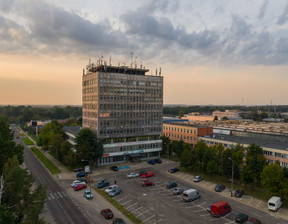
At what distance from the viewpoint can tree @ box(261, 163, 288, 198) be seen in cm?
4830

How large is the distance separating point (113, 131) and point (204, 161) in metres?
35.4

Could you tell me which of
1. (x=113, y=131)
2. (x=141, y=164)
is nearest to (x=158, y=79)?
(x=113, y=131)

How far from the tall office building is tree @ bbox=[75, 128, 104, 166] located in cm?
598

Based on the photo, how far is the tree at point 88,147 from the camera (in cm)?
7275

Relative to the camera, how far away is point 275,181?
161ft

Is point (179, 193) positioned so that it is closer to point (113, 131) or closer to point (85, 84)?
point (113, 131)

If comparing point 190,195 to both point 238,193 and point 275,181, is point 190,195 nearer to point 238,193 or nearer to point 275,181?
point 238,193

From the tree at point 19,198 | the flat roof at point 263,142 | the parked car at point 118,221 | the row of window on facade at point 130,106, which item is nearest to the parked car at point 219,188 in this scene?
the parked car at point 118,221

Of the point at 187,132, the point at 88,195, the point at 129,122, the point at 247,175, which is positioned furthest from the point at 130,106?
the point at 247,175

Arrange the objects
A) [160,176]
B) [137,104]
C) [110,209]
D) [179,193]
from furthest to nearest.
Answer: [137,104]
[160,176]
[179,193]
[110,209]

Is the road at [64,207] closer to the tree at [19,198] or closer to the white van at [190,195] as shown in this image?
the tree at [19,198]

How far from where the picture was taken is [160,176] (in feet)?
229

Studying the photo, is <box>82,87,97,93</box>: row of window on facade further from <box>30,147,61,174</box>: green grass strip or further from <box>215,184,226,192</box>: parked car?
<box>215,184,226,192</box>: parked car

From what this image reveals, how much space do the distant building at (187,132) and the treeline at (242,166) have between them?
30044 millimetres
